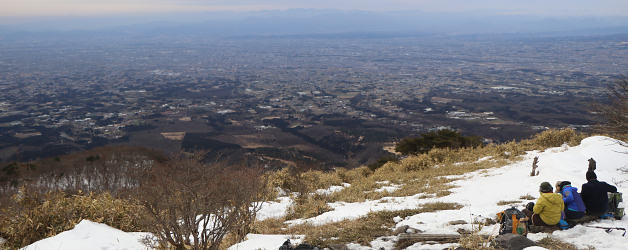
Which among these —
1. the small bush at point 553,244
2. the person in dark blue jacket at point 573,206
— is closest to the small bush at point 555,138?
the person in dark blue jacket at point 573,206

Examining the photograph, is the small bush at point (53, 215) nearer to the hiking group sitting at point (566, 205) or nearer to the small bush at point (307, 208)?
the small bush at point (307, 208)

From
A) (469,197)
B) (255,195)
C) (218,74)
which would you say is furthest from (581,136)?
(218,74)

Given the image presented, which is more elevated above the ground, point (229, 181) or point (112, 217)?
point (229, 181)

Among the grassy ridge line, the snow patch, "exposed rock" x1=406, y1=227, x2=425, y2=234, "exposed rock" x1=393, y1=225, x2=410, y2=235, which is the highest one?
"exposed rock" x1=406, y1=227, x2=425, y2=234

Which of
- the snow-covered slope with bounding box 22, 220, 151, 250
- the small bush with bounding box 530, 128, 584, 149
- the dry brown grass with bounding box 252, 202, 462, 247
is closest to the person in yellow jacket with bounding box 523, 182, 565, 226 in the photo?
the dry brown grass with bounding box 252, 202, 462, 247

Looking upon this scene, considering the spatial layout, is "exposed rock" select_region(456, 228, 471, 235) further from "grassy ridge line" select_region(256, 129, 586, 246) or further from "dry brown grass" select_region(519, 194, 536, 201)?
"dry brown grass" select_region(519, 194, 536, 201)

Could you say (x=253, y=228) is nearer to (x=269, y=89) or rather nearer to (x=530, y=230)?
(x=530, y=230)
